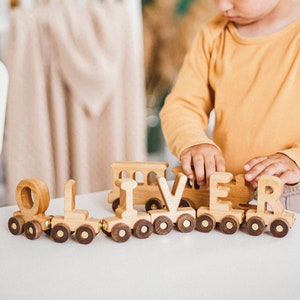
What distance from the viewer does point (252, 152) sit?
1.03 m

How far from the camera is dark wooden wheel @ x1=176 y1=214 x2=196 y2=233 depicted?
2.51ft

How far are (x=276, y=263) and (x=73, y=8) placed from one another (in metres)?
1.39

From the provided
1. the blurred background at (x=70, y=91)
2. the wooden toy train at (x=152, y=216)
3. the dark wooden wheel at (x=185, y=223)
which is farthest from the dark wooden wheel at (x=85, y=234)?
the blurred background at (x=70, y=91)

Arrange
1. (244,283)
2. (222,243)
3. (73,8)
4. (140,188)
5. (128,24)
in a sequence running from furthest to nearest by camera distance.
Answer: (128,24), (73,8), (140,188), (222,243), (244,283)

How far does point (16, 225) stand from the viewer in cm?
76

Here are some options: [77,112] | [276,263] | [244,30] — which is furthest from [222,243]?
[77,112]

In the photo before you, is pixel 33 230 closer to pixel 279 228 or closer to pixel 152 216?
pixel 152 216

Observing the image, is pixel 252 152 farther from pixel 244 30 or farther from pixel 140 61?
pixel 140 61

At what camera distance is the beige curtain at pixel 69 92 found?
71.3 inches

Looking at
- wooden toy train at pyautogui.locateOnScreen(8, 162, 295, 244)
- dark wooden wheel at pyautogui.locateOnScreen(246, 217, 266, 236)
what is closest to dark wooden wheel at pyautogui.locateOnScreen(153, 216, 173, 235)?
wooden toy train at pyautogui.locateOnScreen(8, 162, 295, 244)

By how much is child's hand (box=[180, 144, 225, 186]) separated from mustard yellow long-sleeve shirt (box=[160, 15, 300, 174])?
0.09 feet

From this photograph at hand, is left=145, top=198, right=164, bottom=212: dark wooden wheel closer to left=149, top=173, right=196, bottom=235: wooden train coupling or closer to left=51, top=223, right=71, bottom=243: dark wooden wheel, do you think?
left=149, top=173, right=196, bottom=235: wooden train coupling

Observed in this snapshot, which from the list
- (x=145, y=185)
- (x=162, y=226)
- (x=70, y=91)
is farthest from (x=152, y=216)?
(x=70, y=91)

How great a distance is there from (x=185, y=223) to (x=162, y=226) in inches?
1.3
